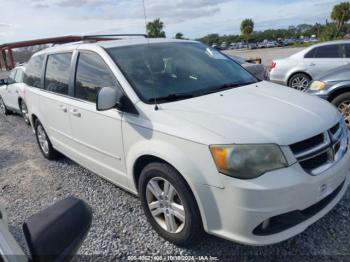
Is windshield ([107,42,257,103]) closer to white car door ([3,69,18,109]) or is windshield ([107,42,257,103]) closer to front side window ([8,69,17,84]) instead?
white car door ([3,69,18,109])

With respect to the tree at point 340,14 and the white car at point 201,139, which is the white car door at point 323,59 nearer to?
the white car at point 201,139

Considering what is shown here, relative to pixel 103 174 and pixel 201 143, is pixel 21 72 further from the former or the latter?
pixel 201 143

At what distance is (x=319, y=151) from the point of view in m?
2.46

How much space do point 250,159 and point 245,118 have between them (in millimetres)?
412

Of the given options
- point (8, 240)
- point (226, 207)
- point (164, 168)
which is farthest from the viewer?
point (164, 168)

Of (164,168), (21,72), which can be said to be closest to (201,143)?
(164,168)

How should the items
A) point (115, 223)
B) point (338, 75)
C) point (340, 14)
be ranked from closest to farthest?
point (115, 223) < point (338, 75) < point (340, 14)

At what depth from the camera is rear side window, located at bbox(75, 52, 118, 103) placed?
10.8 feet

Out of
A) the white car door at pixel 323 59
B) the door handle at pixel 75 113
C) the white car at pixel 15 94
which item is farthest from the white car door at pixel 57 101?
the white car door at pixel 323 59

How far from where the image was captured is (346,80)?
17.3 ft

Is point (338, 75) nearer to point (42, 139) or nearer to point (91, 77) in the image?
point (91, 77)

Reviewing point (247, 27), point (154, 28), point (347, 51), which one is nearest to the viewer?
point (154, 28)

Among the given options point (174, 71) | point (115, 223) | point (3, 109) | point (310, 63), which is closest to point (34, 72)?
point (174, 71)

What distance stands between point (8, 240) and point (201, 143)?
143 centimetres
